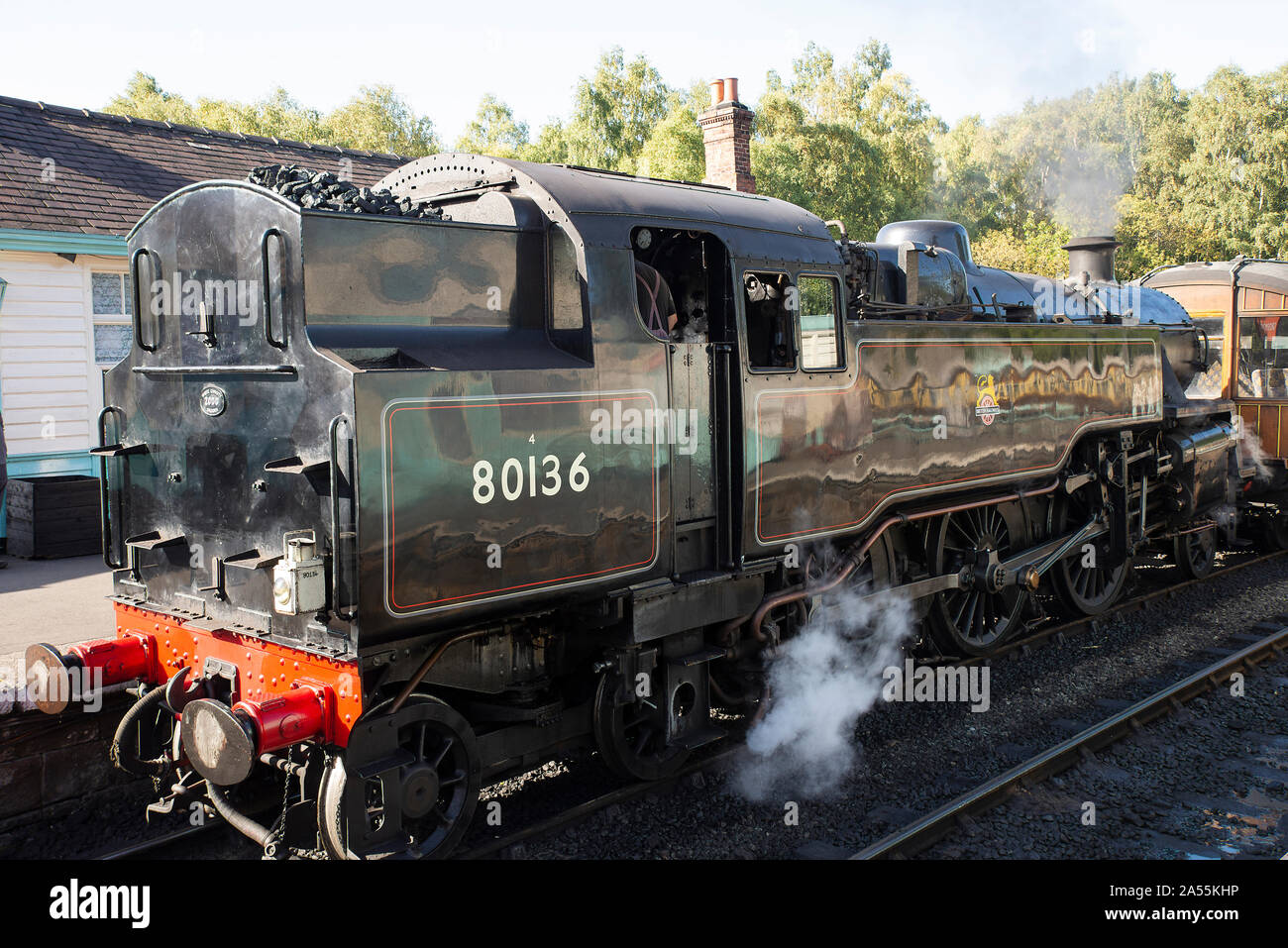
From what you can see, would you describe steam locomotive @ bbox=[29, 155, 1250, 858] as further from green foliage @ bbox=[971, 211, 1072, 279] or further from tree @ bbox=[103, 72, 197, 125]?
tree @ bbox=[103, 72, 197, 125]

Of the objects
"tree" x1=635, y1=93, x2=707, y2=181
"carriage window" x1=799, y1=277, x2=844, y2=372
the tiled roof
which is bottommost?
"carriage window" x1=799, y1=277, x2=844, y2=372

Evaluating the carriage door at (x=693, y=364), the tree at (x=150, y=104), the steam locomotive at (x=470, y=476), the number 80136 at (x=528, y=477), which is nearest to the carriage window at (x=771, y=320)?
the steam locomotive at (x=470, y=476)

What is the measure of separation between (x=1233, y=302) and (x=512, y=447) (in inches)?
454

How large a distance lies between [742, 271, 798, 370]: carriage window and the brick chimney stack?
1180 centimetres

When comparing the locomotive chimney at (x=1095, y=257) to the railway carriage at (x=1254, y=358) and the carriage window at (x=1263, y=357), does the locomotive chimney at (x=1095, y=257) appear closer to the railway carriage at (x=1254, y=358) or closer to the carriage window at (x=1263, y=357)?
the railway carriage at (x=1254, y=358)

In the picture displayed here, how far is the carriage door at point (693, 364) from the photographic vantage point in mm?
4973

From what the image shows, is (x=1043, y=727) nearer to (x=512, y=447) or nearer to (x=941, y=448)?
(x=941, y=448)

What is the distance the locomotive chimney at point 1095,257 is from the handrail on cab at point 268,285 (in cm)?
1029

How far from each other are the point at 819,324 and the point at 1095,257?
772 centimetres

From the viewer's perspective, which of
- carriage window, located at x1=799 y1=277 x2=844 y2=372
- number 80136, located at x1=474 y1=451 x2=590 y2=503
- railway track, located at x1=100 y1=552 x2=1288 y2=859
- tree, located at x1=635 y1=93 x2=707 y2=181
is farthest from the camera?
tree, located at x1=635 y1=93 x2=707 y2=181

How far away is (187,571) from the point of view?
15.2 feet

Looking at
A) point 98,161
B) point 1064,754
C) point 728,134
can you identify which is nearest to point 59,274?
point 98,161

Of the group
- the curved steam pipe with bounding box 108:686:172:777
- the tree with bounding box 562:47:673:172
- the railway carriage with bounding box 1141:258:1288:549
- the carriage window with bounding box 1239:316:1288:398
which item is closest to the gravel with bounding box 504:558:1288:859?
the curved steam pipe with bounding box 108:686:172:777

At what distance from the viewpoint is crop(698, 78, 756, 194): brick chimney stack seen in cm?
1672
